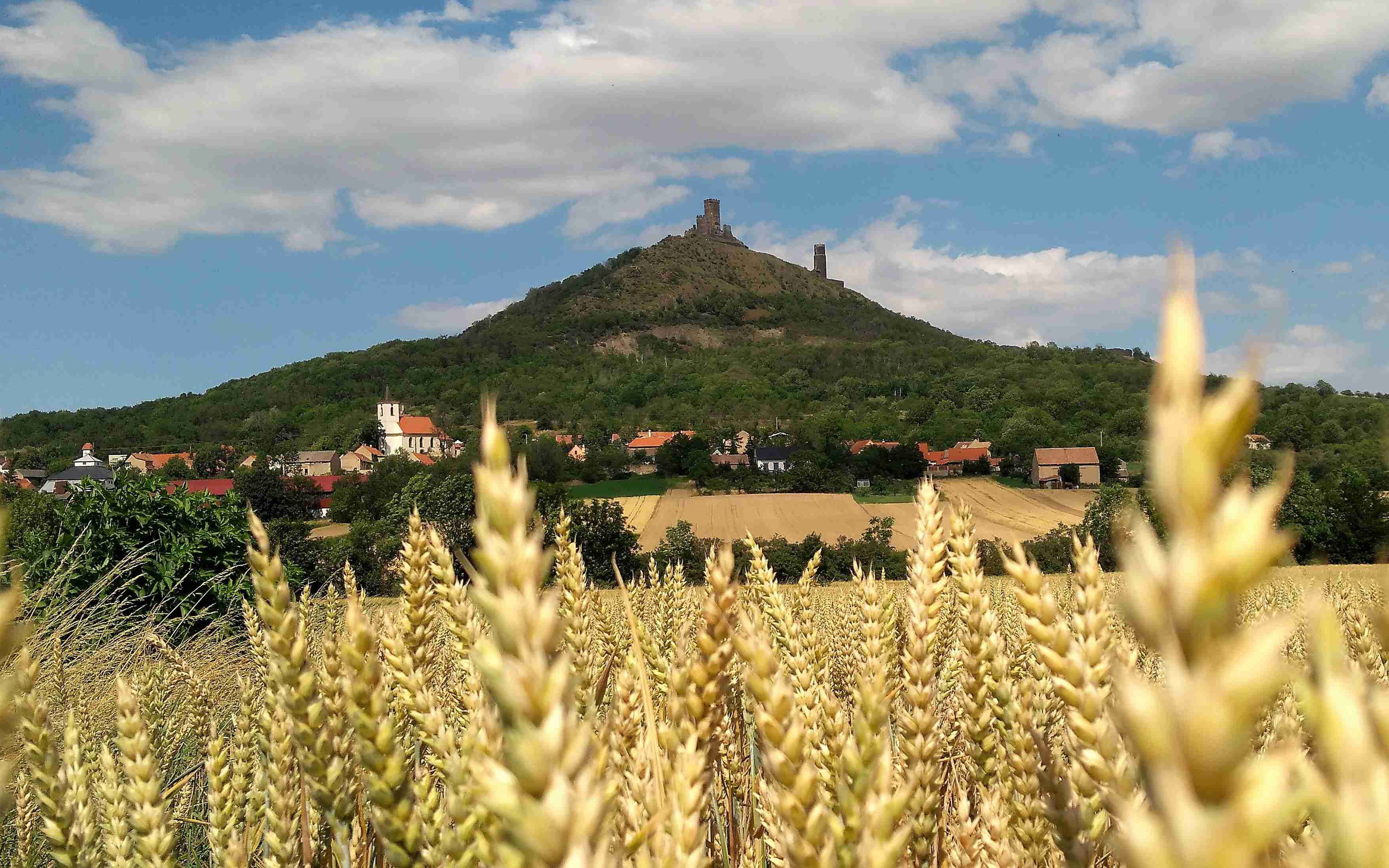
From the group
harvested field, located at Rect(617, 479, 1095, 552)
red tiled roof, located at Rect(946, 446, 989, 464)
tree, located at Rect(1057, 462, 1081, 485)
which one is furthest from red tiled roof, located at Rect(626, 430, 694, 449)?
tree, located at Rect(1057, 462, 1081, 485)

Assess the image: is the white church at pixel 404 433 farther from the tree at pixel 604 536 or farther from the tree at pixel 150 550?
the tree at pixel 150 550

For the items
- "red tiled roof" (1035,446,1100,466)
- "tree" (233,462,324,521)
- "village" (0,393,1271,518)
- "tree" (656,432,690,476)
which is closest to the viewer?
"tree" (233,462,324,521)

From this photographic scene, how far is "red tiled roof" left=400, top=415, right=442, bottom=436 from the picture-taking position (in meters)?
120

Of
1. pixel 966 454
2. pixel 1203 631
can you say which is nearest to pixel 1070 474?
pixel 966 454

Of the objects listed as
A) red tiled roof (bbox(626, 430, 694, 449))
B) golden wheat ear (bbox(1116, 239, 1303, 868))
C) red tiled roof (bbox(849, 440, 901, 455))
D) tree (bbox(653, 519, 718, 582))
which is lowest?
tree (bbox(653, 519, 718, 582))

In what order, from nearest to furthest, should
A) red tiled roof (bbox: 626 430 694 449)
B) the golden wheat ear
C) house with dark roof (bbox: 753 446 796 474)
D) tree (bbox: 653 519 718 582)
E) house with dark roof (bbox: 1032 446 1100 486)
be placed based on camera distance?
1. the golden wheat ear
2. tree (bbox: 653 519 718 582)
3. house with dark roof (bbox: 1032 446 1100 486)
4. house with dark roof (bbox: 753 446 796 474)
5. red tiled roof (bbox: 626 430 694 449)

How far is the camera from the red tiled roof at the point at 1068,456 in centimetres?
8012

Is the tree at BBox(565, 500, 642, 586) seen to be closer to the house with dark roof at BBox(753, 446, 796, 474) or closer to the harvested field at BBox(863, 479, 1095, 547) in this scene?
the harvested field at BBox(863, 479, 1095, 547)

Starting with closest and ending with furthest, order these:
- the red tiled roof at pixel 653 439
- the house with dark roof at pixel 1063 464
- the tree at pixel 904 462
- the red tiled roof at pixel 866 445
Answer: the house with dark roof at pixel 1063 464 → the tree at pixel 904 462 → the red tiled roof at pixel 866 445 → the red tiled roof at pixel 653 439

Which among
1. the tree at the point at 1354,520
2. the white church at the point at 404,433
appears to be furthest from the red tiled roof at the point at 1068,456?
the white church at the point at 404,433

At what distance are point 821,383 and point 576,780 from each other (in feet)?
458

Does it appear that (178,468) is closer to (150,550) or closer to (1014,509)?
(1014,509)

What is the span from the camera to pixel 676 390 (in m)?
138

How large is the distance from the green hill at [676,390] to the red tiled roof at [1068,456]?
1912 mm
